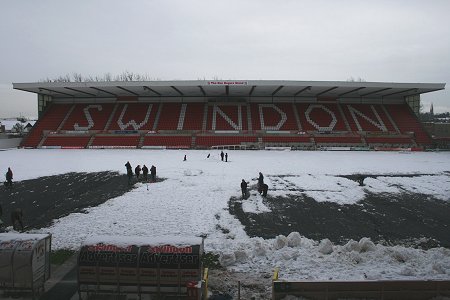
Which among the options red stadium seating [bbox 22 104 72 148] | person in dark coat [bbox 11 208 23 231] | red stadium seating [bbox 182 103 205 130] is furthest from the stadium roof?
person in dark coat [bbox 11 208 23 231]

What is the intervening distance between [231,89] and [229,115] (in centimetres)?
511

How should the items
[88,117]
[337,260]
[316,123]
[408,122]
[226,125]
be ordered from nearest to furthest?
[337,260] < [226,125] < [316,123] < [408,122] < [88,117]

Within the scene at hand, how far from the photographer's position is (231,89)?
49.6 meters

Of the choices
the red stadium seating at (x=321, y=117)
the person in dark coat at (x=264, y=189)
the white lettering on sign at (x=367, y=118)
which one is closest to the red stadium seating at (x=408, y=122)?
the white lettering on sign at (x=367, y=118)

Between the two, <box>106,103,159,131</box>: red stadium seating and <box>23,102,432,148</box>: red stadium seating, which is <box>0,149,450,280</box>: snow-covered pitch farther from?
<box>106,103,159,131</box>: red stadium seating

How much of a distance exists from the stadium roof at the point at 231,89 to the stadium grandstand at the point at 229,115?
0.14 m

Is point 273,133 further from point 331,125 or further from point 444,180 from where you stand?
point 444,180

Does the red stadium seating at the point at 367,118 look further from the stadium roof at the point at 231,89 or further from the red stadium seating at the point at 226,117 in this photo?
the red stadium seating at the point at 226,117

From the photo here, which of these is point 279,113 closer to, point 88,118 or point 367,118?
point 367,118

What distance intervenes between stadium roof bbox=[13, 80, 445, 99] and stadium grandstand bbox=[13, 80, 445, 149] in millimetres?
141

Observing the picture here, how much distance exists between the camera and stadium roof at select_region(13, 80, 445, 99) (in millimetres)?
44500

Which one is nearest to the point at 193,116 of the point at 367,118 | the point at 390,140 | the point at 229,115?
the point at 229,115

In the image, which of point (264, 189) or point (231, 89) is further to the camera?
point (231, 89)

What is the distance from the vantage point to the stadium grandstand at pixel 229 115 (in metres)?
46.3
